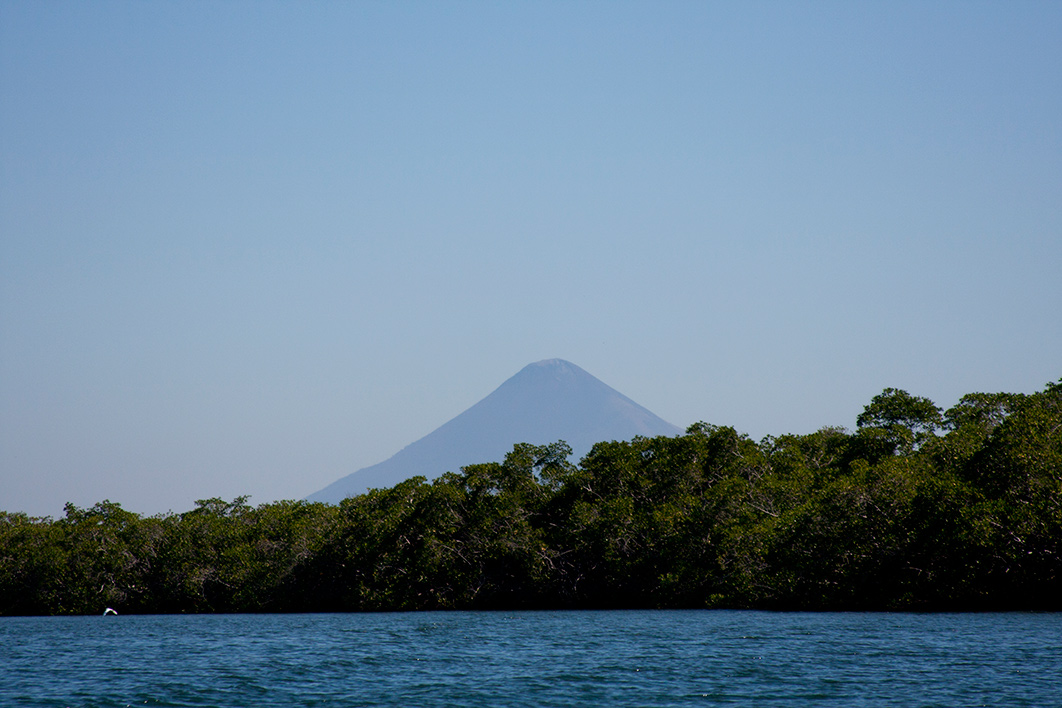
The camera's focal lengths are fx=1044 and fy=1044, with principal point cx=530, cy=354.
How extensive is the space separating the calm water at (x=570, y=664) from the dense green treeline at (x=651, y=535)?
3046mm

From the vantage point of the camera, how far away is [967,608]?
1465 inches

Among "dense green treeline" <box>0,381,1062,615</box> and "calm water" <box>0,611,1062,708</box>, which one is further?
"dense green treeline" <box>0,381,1062,615</box>

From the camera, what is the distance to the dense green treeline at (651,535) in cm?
3647

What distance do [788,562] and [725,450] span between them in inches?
425

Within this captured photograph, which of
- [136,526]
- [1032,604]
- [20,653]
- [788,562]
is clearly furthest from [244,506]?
[1032,604]

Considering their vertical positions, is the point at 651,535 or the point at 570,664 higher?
the point at 651,535

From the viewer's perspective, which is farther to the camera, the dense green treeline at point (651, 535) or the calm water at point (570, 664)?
the dense green treeline at point (651, 535)

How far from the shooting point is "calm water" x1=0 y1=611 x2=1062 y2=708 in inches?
860

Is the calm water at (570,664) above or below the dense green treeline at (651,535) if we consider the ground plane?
below

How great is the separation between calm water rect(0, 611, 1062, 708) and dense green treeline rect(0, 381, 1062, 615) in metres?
3.05

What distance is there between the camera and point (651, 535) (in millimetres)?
48812

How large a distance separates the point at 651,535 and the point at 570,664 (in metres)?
22.3

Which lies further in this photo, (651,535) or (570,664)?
(651,535)

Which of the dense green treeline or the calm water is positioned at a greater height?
the dense green treeline
